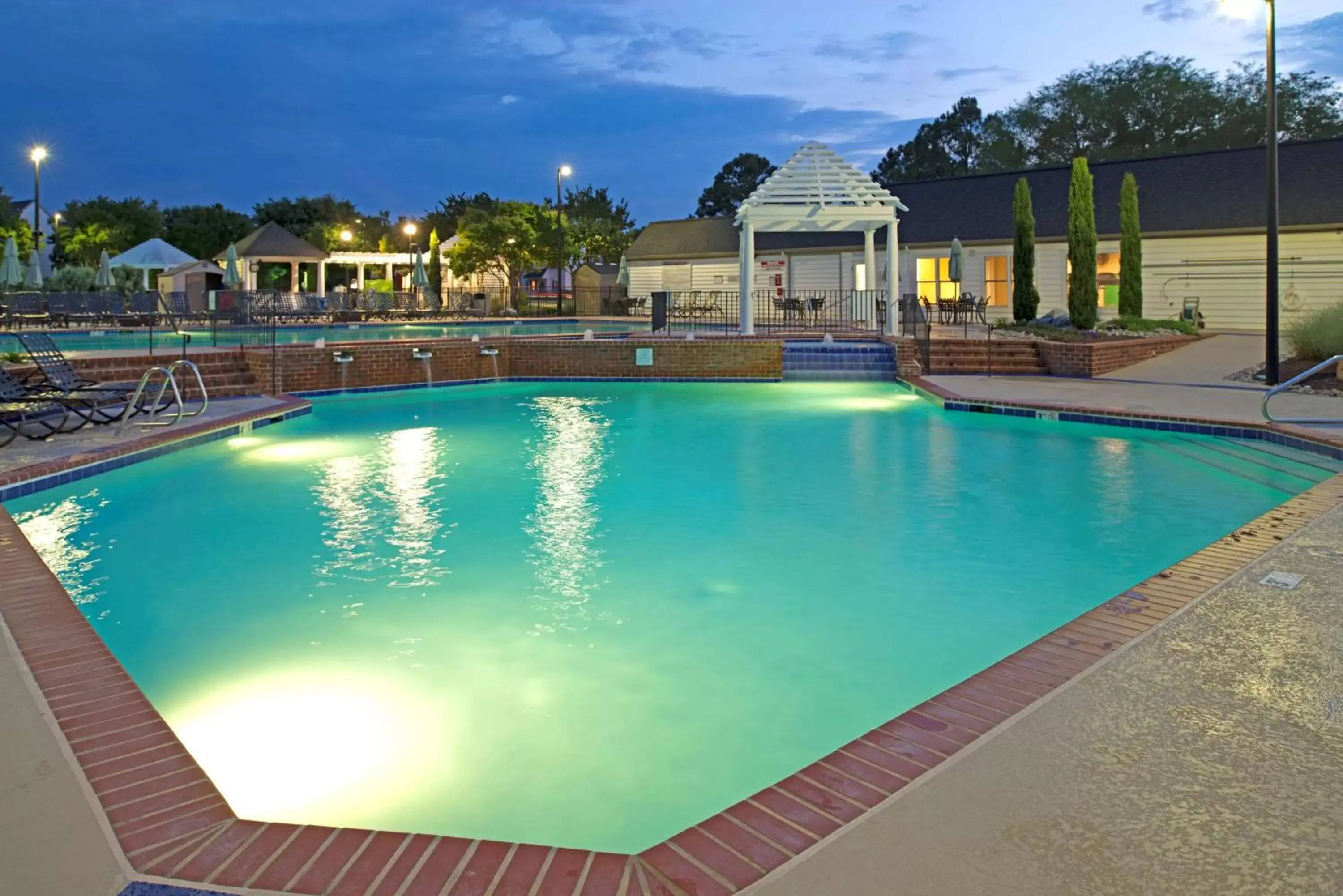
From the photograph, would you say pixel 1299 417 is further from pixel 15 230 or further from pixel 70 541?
pixel 15 230

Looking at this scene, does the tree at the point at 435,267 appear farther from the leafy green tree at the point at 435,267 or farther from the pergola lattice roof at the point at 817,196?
the pergola lattice roof at the point at 817,196

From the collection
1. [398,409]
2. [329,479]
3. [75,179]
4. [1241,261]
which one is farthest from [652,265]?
[75,179]

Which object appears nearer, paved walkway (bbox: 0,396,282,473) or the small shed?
paved walkway (bbox: 0,396,282,473)

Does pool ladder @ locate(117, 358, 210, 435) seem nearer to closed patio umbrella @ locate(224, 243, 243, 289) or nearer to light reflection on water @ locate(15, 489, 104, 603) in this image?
light reflection on water @ locate(15, 489, 104, 603)

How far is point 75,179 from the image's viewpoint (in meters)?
98.4

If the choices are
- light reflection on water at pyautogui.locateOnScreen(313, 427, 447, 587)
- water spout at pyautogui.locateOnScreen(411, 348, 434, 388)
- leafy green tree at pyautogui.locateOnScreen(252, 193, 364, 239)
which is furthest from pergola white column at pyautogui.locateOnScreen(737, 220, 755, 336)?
leafy green tree at pyautogui.locateOnScreen(252, 193, 364, 239)

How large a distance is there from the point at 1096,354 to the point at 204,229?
56.5 metres

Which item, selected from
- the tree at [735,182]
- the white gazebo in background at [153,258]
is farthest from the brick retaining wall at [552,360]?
the tree at [735,182]

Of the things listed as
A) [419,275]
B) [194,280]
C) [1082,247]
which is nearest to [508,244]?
[419,275]

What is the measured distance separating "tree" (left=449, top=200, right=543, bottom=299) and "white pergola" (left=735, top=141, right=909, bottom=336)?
63.0 feet

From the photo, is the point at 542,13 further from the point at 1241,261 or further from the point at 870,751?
the point at 870,751

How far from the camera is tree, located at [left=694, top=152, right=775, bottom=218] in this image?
78125mm

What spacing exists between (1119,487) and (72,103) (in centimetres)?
9119

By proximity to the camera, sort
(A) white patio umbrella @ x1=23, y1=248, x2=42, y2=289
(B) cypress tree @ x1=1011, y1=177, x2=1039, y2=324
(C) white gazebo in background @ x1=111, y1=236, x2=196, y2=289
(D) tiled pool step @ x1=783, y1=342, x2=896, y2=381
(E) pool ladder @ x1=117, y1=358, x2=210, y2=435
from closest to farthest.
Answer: (E) pool ladder @ x1=117, y1=358, x2=210, y2=435
(D) tiled pool step @ x1=783, y1=342, x2=896, y2=381
(B) cypress tree @ x1=1011, y1=177, x2=1039, y2=324
(A) white patio umbrella @ x1=23, y1=248, x2=42, y2=289
(C) white gazebo in background @ x1=111, y1=236, x2=196, y2=289
